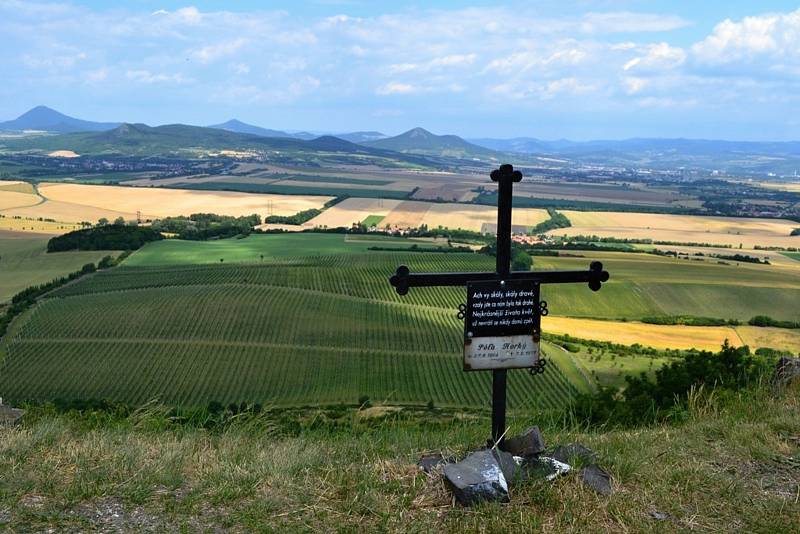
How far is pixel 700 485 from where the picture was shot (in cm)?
588

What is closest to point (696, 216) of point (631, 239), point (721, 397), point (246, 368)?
point (631, 239)

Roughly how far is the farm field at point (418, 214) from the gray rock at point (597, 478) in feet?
319

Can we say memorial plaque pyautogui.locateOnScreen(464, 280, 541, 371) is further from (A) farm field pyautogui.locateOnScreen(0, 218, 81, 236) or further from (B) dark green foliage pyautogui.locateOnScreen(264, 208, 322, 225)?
(B) dark green foliage pyautogui.locateOnScreen(264, 208, 322, 225)

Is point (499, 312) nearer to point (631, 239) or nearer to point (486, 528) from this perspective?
point (486, 528)

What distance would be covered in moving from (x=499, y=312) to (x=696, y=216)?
137325mm

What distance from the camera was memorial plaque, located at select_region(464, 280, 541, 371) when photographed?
659cm

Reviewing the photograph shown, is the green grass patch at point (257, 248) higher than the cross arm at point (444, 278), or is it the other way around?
the cross arm at point (444, 278)

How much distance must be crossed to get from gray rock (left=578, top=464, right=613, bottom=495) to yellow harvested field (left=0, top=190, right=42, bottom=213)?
124 metres

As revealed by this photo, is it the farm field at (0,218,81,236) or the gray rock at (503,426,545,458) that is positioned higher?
the gray rock at (503,426,545,458)

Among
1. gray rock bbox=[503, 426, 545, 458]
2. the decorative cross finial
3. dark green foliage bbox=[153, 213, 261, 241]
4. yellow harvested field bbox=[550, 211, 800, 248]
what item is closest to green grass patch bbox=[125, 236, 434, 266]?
dark green foliage bbox=[153, 213, 261, 241]

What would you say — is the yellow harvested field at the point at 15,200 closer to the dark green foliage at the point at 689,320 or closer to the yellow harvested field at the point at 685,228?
the yellow harvested field at the point at 685,228

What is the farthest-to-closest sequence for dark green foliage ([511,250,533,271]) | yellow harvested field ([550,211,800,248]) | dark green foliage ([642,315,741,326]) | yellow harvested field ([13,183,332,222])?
yellow harvested field ([13,183,332,222]) → yellow harvested field ([550,211,800,248]) → dark green foliage ([511,250,533,271]) → dark green foliage ([642,315,741,326])

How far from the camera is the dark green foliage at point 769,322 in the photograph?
167 ft

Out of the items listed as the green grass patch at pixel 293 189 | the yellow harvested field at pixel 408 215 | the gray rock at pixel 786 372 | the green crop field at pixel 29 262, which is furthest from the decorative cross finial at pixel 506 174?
the green grass patch at pixel 293 189
